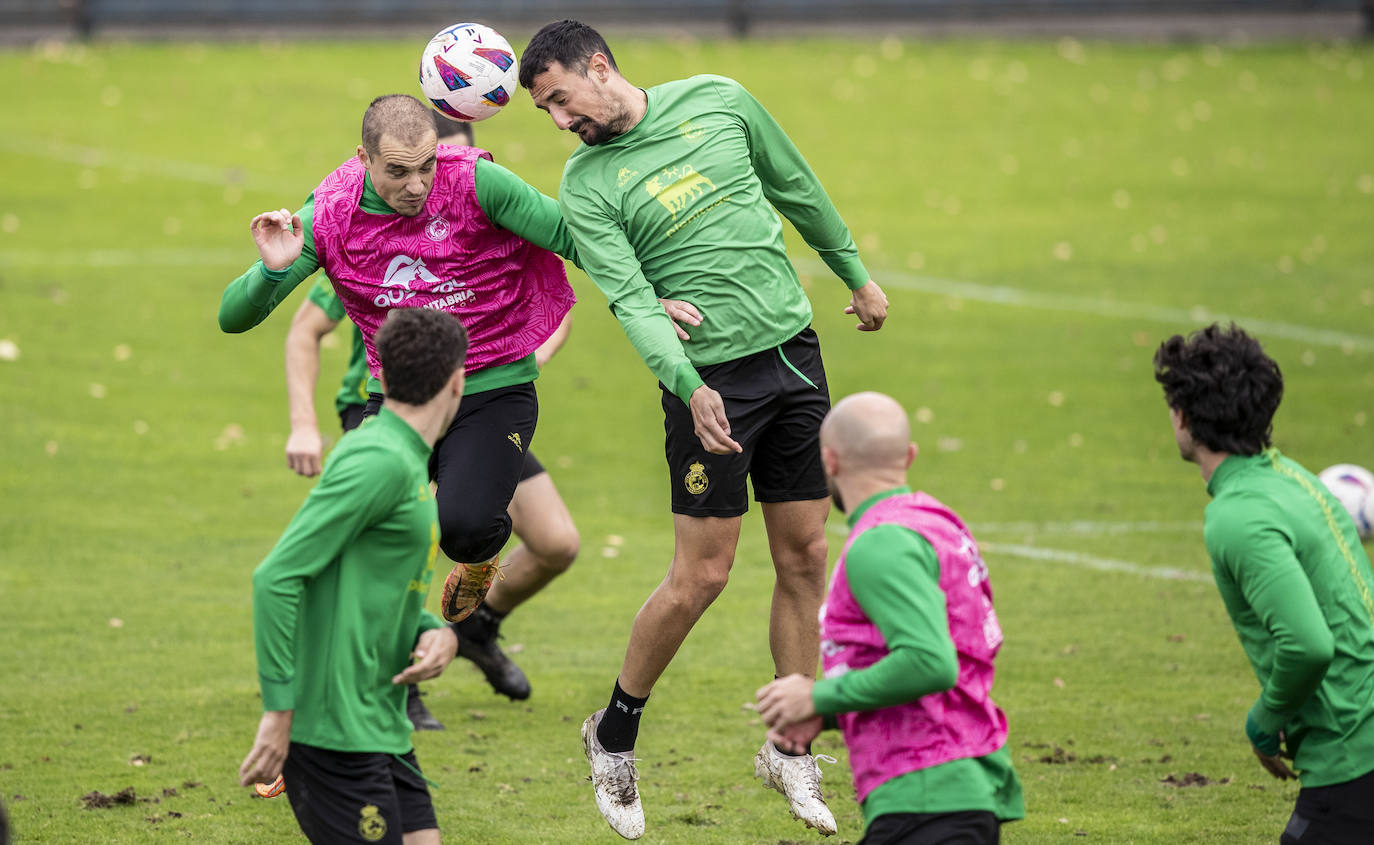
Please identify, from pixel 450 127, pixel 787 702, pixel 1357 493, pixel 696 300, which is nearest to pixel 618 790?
pixel 696 300

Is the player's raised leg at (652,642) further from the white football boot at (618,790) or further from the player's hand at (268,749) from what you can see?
the player's hand at (268,749)

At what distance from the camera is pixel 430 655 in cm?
457

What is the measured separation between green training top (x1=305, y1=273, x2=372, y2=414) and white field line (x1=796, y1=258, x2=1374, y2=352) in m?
10.3

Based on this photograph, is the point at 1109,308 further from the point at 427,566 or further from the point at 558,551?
the point at 427,566

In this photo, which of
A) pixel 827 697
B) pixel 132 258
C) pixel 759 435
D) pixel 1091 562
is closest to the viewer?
pixel 827 697

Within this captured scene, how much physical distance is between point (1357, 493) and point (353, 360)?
5.75 m

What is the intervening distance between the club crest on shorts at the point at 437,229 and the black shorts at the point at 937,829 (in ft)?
10.1

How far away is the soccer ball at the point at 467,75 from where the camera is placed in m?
6.96

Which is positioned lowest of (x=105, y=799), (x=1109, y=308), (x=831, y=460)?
(x=1109, y=308)

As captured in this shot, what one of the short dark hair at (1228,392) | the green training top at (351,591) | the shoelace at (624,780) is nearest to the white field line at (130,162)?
the shoelace at (624,780)

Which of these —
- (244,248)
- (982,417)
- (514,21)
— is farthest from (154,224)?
(982,417)

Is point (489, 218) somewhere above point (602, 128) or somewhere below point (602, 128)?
below

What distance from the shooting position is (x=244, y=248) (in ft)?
69.4

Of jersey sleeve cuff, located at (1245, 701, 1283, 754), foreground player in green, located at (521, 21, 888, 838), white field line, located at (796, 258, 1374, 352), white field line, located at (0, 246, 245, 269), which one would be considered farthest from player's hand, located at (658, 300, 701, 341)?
white field line, located at (0, 246, 245, 269)
